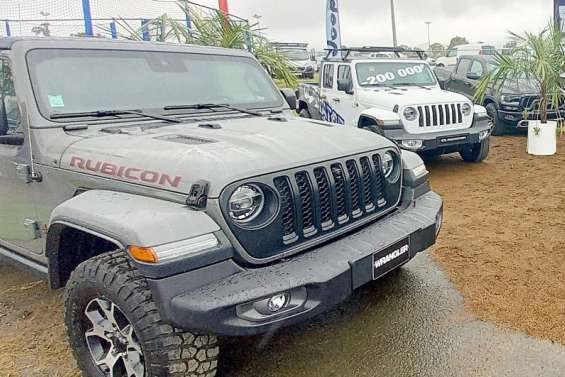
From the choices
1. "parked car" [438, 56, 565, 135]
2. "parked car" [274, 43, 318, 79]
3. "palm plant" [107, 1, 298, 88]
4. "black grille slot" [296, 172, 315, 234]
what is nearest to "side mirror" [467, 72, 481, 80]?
"parked car" [438, 56, 565, 135]

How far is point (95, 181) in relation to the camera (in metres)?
2.58

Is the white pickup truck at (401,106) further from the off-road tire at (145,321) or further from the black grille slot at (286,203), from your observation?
the off-road tire at (145,321)

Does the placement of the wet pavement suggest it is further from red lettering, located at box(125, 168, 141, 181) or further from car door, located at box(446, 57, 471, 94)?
car door, located at box(446, 57, 471, 94)

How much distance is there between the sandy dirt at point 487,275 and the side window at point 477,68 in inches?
187

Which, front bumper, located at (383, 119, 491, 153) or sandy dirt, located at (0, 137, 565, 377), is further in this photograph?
front bumper, located at (383, 119, 491, 153)

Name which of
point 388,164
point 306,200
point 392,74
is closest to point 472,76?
point 392,74

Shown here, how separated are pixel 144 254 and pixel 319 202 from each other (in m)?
0.89

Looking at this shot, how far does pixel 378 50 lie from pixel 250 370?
6.63 meters

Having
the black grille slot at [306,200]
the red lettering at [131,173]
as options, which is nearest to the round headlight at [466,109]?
the black grille slot at [306,200]

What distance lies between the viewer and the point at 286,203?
7.88 feet

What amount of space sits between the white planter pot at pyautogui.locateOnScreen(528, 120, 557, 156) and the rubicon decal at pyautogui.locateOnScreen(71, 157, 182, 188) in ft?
25.0

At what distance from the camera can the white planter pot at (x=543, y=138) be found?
8.30 m

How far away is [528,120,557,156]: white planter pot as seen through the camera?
830 cm

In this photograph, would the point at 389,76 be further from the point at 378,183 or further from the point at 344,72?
the point at 378,183
